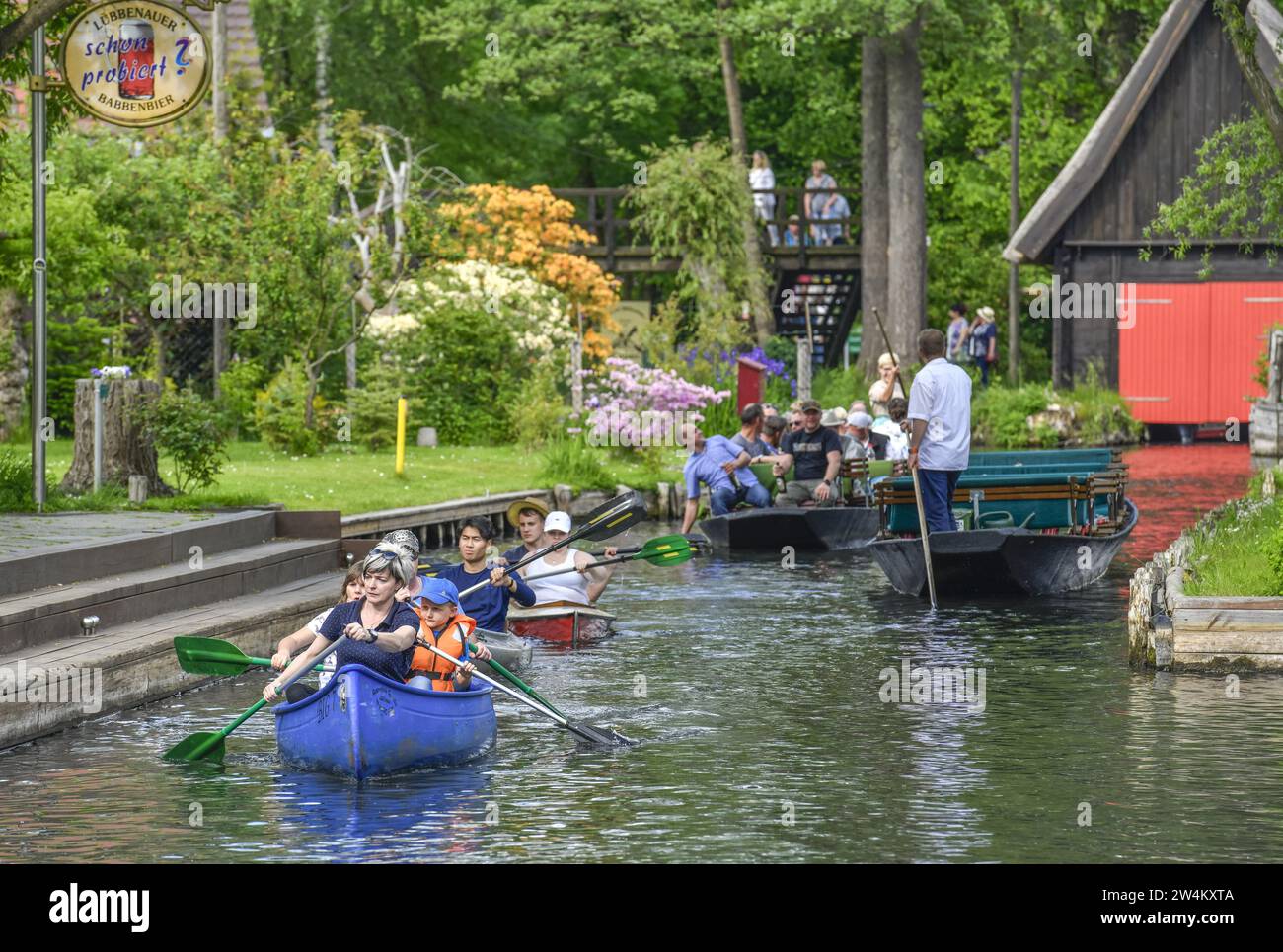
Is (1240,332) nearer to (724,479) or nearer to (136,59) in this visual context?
(724,479)

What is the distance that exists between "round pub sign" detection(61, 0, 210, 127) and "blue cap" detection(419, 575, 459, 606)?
6647 mm

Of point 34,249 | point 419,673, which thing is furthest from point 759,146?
point 419,673

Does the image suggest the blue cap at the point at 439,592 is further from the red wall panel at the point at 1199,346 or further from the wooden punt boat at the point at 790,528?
the red wall panel at the point at 1199,346

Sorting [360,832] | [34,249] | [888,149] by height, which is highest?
[888,149]

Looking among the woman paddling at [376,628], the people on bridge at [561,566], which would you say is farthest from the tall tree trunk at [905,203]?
the woman paddling at [376,628]

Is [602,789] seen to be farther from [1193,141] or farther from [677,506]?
[1193,141]

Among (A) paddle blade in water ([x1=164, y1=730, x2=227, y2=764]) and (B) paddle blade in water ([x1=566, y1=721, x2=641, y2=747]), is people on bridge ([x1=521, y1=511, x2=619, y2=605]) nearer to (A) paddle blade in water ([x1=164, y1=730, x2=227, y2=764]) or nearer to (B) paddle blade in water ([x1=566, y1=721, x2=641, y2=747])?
(B) paddle blade in water ([x1=566, y1=721, x2=641, y2=747])

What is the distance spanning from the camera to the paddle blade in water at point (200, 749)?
1255 cm

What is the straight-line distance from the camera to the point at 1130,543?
23891 mm

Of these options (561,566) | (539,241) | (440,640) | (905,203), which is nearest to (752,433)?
(561,566)

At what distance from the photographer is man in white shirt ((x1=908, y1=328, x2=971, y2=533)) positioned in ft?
61.7

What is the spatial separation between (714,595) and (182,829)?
33.6 ft

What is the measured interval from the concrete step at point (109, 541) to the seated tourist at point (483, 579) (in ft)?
7.98

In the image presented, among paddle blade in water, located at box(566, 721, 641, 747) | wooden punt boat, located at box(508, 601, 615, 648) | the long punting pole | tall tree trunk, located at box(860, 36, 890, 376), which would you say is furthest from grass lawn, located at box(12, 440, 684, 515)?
tall tree trunk, located at box(860, 36, 890, 376)
